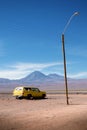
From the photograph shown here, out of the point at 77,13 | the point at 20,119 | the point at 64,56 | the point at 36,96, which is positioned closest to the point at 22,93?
the point at 36,96

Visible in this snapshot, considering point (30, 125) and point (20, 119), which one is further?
point (20, 119)

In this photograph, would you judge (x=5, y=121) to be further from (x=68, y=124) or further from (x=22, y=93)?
(x=22, y=93)

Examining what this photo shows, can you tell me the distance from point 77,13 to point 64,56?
486cm

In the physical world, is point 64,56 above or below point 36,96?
above

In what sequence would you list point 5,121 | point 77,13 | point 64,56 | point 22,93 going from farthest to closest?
1. point 22,93
2. point 64,56
3. point 77,13
4. point 5,121

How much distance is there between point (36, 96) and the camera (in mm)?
44406

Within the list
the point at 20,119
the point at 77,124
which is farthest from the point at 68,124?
the point at 20,119

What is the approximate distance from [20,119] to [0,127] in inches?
89.6

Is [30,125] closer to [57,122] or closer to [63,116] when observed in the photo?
[57,122]

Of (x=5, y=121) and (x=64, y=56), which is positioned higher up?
(x=64, y=56)

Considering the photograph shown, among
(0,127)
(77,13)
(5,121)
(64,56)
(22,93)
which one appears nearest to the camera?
(0,127)

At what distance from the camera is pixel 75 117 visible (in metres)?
17.3

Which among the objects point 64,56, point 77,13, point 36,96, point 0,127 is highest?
point 77,13

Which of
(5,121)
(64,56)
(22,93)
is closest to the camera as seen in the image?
(5,121)
